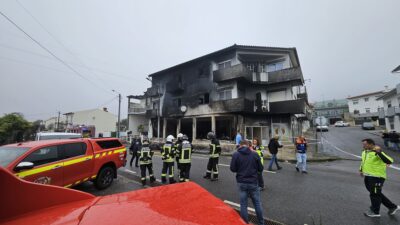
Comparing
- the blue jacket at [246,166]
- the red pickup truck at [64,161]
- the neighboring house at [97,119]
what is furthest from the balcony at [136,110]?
the blue jacket at [246,166]

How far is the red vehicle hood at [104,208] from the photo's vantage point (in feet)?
4.29

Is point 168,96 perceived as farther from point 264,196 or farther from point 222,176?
point 264,196

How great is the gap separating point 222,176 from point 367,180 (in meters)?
5.19

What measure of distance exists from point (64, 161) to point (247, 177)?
5498mm

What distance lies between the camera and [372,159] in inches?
202

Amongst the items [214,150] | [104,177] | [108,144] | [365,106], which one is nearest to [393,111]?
[365,106]

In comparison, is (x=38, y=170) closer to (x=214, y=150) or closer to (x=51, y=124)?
(x=214, y=150)

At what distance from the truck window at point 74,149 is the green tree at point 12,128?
3375 centimetres

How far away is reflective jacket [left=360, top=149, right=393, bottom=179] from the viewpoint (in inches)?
194

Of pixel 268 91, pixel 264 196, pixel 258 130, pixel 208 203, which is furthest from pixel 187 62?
pixel 208 203

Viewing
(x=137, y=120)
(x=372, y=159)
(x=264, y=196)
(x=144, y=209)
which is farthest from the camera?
(x=137, y=120)

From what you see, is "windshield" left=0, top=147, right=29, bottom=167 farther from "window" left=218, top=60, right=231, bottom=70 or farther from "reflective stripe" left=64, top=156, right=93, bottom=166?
"window" left=218, top=60, right=231, bottom=70

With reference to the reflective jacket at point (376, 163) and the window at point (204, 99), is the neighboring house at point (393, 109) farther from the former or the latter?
the reflective jacket at point (376, 163)

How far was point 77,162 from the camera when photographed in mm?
6410
